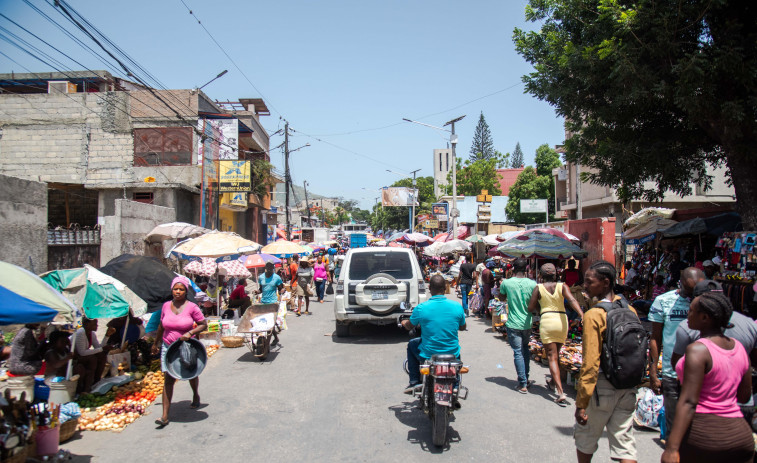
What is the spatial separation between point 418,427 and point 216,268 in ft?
30.2

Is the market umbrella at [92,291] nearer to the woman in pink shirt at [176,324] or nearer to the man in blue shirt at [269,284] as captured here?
the woman in pink shirt at [176,324]

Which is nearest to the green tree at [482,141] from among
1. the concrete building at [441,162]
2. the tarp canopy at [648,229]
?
the concrete building at [441,162]

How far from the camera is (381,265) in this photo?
1087 cm

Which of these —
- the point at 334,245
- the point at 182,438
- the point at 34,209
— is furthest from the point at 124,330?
the point at 334,245

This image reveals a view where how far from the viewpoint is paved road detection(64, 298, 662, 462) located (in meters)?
4.79

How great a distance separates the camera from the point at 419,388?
5441 millimetres

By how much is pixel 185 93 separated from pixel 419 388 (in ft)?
72.3

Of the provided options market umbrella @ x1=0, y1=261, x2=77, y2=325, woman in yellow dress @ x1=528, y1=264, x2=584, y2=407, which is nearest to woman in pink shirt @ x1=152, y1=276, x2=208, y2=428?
market umbrella @ x1=0, y1=261, x2=77, y2=325

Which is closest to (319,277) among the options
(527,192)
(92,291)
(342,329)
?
(342,329)

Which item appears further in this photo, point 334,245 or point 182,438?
point 334,245

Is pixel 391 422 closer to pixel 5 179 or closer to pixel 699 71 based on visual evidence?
pixel 699 71

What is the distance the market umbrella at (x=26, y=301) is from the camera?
3891 millimetres

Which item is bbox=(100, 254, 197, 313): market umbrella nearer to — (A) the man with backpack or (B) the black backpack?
(A) the man with backpack

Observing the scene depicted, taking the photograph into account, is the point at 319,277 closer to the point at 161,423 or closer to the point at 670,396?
the point at 161,423
